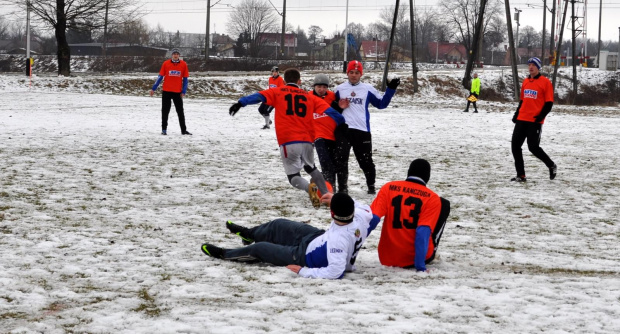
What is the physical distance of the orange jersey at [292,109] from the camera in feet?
29.1

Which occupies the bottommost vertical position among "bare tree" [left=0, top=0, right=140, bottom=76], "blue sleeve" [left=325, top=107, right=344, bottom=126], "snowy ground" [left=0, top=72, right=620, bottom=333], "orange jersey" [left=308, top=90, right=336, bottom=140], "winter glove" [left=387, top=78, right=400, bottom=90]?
"snowy ground" [left=0, top=72, right=620, bottom=333]

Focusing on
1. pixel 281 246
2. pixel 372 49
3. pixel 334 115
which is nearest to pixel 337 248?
pixel 281 246

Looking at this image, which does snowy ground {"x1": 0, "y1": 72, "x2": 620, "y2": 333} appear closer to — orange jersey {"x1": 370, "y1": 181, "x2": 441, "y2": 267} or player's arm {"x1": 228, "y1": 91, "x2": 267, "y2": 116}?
orange jersey {"x1": 370, "y1": 181, "x2": 441, "y2": 267}

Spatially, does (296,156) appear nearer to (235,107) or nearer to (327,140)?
(327,140)

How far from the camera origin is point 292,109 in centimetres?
886

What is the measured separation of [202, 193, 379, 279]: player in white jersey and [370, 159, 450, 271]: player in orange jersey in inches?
6.7

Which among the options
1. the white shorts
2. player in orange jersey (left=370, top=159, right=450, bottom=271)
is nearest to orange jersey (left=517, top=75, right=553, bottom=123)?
the white shorts

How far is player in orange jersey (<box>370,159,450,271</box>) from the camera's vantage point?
19.2ft

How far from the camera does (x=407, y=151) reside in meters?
15.0

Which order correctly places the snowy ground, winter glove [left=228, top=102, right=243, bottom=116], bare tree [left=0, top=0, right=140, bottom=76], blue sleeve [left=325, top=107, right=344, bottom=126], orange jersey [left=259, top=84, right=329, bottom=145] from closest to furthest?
the snowy ground, winter glove [left=228, top=102, right=243, bottom=116], blue sleeve [left=325, top=107, right=344, bottom=126], orange jersey [left=259, top=84, right=329, bottom=145], bare tree [left=0, top=0, right=140, bottom=76]

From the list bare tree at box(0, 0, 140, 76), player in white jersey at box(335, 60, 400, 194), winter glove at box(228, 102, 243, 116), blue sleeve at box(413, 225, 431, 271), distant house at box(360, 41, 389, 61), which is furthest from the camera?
distant house at box(360, 41, 389, 61)

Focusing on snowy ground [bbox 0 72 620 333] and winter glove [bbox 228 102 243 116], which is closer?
A: snowy ground [bbox 0 72 620 333]

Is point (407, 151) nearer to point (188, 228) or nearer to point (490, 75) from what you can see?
point (188, 228)

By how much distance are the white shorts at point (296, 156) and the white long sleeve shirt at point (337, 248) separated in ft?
10.1
